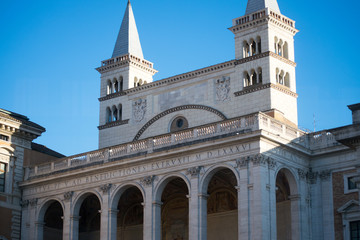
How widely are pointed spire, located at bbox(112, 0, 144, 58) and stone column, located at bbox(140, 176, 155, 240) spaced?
53.0 feet

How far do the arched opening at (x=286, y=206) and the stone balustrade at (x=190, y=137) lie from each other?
7.64 ft

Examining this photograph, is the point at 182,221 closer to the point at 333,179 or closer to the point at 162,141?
the point at 162,141

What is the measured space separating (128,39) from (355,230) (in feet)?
82.3

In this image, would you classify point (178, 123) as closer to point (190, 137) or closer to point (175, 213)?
point (175, 213)

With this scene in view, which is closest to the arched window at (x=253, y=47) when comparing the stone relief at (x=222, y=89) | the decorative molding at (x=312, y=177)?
the stone relief at (x=222, y=89)

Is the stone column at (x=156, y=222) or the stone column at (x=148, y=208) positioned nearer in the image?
the stone column at (x=156, y=222)

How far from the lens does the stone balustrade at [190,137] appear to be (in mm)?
40500

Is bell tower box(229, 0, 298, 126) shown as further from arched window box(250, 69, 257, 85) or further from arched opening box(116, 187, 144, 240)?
arched opening box(116, 187, 144, 240)

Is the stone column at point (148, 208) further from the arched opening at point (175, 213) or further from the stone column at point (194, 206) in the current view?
the arched opening at point (175, 213)

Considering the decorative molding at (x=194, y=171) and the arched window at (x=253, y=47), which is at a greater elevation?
the arched window at (x=253, y=47)

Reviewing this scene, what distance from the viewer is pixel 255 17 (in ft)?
165

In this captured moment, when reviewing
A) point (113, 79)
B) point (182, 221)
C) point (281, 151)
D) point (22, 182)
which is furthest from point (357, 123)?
point (113, 79)

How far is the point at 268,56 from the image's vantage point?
4847 centimetres

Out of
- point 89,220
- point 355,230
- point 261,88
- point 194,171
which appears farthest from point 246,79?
point 89,220
